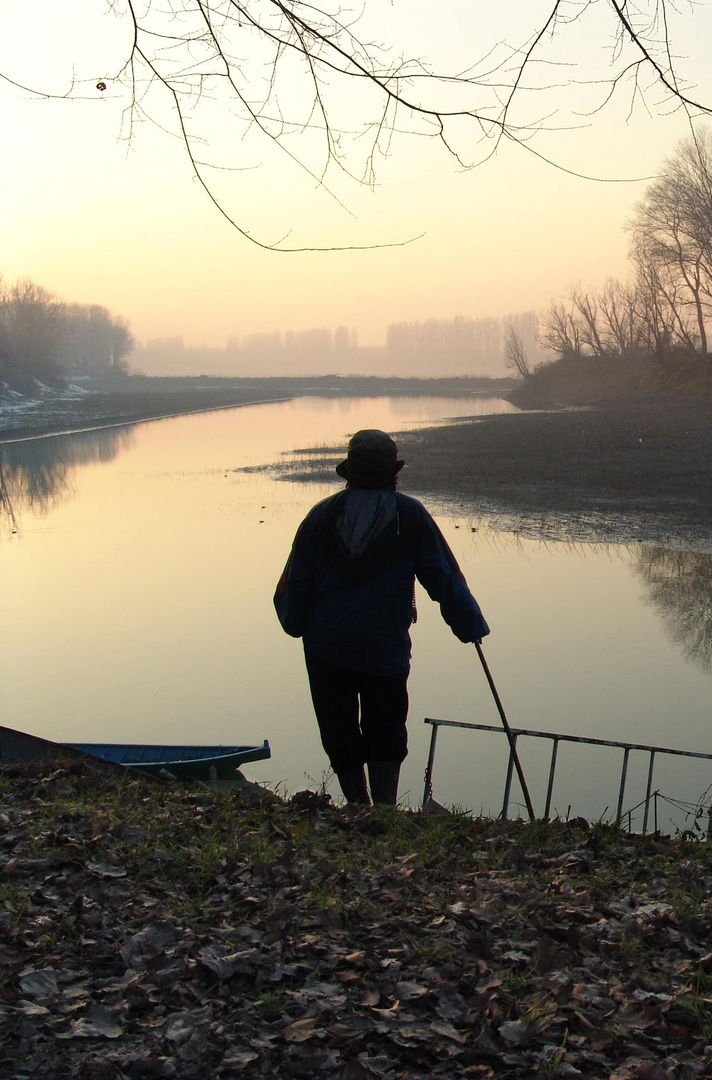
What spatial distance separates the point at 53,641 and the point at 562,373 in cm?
7600

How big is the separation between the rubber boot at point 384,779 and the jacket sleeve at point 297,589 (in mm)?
914

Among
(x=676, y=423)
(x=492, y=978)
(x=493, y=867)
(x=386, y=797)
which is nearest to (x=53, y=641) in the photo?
(x=386, y=797)

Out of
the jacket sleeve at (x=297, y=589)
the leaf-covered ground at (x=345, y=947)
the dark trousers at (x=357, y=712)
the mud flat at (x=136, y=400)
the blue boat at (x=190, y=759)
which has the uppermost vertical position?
the mud flat at (x=136, y=400)

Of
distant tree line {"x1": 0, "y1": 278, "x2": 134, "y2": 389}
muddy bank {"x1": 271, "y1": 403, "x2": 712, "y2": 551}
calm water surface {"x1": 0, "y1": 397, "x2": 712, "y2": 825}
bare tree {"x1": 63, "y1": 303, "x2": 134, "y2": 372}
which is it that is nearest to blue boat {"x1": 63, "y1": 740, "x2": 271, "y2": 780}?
calm water surface {"x1": 0, "y1": 397, "x2": 712, "y2": 825}

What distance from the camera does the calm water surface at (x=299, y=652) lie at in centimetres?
769

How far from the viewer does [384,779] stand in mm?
5531

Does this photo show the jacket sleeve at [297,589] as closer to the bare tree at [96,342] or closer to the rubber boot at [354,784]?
the rubber boot at [354,784]

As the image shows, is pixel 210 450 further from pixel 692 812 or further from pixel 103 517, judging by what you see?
pixel 692 812

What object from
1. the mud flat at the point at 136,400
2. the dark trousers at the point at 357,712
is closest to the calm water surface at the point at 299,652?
the dark trousers at the point at 357,712

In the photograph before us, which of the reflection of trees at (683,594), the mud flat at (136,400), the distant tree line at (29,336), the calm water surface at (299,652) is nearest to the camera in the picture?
the calm water surface at (299,652)

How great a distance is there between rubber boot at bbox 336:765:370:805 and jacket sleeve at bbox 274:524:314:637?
0.89m

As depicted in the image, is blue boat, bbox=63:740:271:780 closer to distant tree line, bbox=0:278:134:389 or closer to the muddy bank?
the muddy bank

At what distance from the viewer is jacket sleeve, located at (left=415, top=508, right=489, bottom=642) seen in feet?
16.9

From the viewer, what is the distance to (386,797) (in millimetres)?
5648
